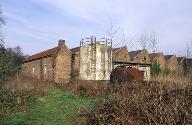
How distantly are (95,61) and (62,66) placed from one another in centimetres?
441

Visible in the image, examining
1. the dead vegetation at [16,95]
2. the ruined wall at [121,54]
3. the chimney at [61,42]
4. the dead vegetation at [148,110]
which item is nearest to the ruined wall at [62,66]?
the chimney at [61,42]

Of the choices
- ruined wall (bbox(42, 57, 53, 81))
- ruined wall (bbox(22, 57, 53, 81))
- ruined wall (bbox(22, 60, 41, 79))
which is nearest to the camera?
ruined wall (bbox(42, 57, 53, 81))

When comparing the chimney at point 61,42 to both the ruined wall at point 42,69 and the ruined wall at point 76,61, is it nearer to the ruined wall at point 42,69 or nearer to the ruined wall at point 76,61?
the ruined wall at point 42,69

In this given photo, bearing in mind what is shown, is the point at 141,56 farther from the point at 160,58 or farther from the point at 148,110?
the point at 148,110

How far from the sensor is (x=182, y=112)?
356 inches

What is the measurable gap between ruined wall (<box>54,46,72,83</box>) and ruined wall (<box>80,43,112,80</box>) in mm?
1898

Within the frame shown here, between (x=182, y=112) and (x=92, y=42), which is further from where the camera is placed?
(x=92, y=42)

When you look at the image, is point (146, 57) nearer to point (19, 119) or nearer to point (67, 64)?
point (67, 64)

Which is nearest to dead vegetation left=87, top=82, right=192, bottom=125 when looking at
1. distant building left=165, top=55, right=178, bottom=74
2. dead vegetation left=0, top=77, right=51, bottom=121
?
dead vegetation left=0, top=77, right=51, bottom=121

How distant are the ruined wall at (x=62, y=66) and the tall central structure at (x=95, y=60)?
6.23 ft

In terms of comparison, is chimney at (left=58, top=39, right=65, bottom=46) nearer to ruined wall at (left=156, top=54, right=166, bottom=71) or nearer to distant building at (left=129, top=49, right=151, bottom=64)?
distant building at (left=129, top=49, right=151, bottom=64)

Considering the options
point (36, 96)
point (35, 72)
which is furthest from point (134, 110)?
point (35, 72)

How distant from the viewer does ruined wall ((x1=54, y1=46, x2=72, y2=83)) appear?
38.3m

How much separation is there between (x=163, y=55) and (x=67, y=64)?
26.5 metres
